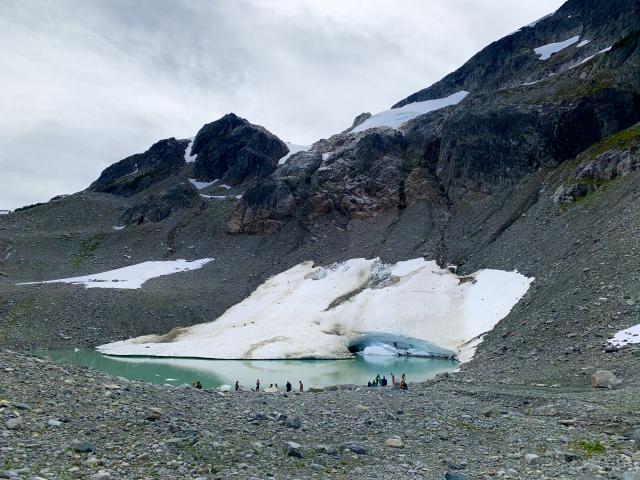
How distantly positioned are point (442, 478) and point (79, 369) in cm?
1326

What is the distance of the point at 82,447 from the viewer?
9773 mm

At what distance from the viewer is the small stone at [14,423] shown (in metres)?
10.2

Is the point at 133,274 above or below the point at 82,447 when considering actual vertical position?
above

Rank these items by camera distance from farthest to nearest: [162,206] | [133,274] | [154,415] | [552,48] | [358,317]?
[552,48] → [162,206] → [133,274] → [358,317] → [154,415]

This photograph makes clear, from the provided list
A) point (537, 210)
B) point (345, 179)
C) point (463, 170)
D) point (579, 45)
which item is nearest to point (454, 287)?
point (537, 210)

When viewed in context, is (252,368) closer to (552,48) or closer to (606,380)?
(606,380)

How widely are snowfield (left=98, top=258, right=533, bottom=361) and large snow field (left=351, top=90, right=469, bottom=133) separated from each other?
65.3 metres

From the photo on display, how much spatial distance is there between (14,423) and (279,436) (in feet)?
19.5

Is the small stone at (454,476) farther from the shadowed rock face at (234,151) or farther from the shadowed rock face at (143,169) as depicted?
the shadowed rock face at (143,169)

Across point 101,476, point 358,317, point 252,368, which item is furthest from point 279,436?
point 358,317

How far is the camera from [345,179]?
102 metres

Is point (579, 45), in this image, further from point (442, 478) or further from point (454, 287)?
point (442, 478)

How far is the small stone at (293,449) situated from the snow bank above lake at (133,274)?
6348cm

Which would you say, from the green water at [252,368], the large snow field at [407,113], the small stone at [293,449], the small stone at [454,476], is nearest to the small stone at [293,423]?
the small stone at [293,449]
